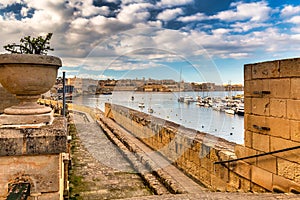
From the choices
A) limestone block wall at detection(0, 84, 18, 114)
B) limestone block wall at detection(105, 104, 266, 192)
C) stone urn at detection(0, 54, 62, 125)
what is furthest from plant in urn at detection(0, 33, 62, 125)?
limestone block wall at detection(0, 84, 18, 114)

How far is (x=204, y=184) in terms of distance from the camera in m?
5.39

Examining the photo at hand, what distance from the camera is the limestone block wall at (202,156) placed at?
448 cm

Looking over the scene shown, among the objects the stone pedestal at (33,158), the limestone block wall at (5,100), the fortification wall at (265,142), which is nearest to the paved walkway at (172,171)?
the fortification wall at (265,142)

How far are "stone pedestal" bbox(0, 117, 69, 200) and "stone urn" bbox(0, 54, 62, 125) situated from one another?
295 mm

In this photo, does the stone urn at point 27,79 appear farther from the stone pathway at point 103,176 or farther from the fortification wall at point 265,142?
the stone pathway at point 103,176

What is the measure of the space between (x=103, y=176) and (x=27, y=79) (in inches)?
186

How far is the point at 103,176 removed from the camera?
669 centimetres

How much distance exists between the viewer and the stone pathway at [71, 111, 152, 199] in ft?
18.5

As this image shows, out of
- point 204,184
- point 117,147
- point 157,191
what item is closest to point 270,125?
point 204,184

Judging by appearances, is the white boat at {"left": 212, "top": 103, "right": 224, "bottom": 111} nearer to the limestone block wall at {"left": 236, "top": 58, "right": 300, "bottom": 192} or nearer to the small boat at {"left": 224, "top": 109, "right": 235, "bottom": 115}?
the small boat at {"left": 224, "top": 109, "right": 235, "bottom": 115}

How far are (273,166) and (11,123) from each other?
3.35m

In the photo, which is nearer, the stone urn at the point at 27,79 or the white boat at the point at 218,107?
the stone urn at the point at 27,79

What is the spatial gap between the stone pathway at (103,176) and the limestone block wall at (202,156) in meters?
1.08

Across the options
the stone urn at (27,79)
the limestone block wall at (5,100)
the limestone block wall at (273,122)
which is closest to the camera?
the stone urn at (27,79)
